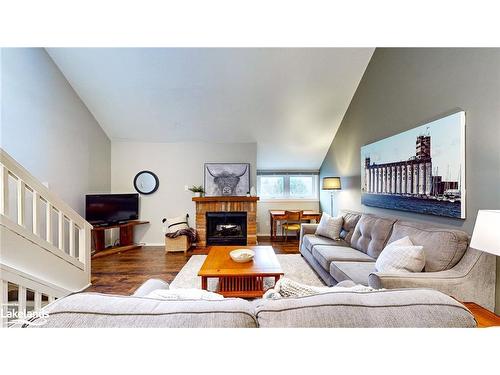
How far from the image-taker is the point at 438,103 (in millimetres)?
2014

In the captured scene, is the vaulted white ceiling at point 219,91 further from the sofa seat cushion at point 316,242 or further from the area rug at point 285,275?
the area rug at point 285,275

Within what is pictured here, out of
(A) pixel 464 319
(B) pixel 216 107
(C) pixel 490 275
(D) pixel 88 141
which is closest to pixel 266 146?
(B) pixel 216 107

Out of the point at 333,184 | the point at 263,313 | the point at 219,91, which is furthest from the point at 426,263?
the point at 219,91

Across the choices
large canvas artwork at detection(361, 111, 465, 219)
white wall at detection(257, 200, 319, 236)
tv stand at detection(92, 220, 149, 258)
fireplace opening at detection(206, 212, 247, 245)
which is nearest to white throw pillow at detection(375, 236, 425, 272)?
large canvas artwork at detection(361, 111, 465, 219)

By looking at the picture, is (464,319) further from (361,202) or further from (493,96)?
(361,202)

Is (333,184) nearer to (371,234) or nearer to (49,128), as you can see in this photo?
(371,234)

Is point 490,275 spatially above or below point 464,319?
below

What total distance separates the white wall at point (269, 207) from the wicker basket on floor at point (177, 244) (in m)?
1.90

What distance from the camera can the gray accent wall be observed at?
61.8 inches

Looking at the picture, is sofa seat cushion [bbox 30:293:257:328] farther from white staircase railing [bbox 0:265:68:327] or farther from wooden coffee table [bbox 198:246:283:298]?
wooden coffee table [bbox 198:246:283:298]
